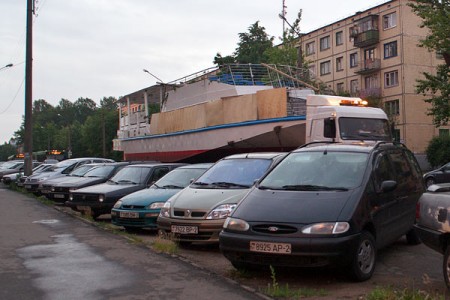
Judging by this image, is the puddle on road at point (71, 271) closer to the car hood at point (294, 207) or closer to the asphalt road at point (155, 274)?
the asphalt road at point (155, 274)

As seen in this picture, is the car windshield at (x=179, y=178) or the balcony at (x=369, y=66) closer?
the car windshield at (x=179, y=178)

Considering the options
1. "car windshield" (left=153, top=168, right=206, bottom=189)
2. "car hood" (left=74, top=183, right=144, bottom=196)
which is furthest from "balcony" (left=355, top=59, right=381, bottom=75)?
"car windshield" (left=153, top=168, right=206, bottom=189)

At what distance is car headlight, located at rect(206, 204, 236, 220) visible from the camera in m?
7.87

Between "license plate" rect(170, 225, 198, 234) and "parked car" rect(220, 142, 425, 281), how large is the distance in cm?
169

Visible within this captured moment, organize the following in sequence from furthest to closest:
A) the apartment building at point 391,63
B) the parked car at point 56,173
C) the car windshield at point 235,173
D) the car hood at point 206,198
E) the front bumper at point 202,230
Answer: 1. the apartment building at point 391,63
2. the parked car at point 56,173
3. the car windshield at point 235,173
4. the car hood at point 206,198
5. the front bumper at point 202,230

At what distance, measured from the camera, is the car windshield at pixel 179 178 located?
10773 mm

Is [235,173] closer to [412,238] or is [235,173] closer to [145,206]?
[145,206]

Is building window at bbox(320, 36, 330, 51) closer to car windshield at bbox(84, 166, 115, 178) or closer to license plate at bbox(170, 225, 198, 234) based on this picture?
car windshield at bbox(84, 166, 115, 178)

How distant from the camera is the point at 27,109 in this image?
A: 23.8 metres

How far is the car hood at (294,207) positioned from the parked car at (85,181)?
9567 millimetres

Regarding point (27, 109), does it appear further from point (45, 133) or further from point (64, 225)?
point (45, 133)

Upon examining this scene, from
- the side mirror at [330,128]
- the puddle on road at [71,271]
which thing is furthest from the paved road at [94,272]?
the side mirror at [330,128]

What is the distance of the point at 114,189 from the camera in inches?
481

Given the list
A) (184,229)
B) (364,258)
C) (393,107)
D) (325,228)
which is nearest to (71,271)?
(184,229)
